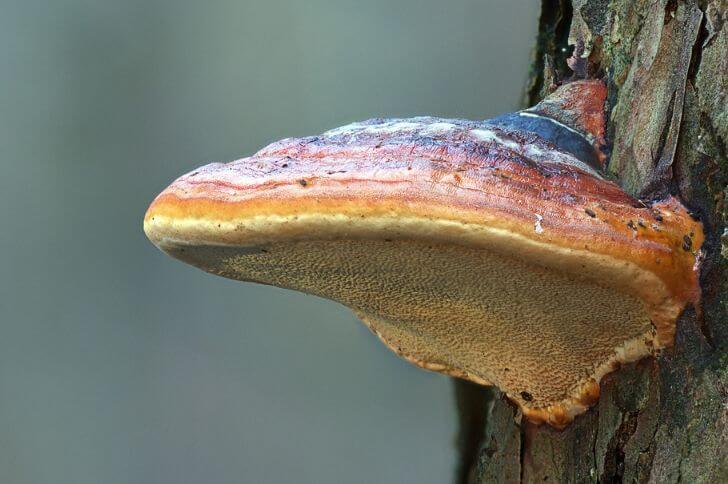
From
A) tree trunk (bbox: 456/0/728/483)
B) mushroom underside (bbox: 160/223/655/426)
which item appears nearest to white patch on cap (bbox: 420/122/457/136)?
mushroom underside (bbox: 160/223/655/426)

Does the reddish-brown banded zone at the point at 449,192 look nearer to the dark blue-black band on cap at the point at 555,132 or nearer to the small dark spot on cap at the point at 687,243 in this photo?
the small dark spot on cap at the point at 687,243

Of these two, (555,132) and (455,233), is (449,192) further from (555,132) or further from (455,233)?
(555,132)

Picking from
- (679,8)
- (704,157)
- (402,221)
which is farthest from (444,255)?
(679,8)

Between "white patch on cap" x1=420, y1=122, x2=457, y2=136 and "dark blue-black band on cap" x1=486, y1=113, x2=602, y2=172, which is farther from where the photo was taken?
"dark blue-black band on cap" x1=486, y1=113, x2=602, y2=172

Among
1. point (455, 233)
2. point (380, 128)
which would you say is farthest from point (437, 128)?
point (455, 233)

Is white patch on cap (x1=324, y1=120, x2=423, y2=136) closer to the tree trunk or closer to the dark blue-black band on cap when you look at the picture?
the dark blue-black band on cap

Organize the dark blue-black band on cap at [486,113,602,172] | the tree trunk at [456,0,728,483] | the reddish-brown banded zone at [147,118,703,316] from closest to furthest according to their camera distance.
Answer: the reddish-brown banded zone at [147,118,703,316]
the tree trunk at [456,0,728,483]
the dark blue-black band on cap at [486,113,602,172]

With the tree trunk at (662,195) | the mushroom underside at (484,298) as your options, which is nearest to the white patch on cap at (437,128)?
the mushroom underside at (484,298)
